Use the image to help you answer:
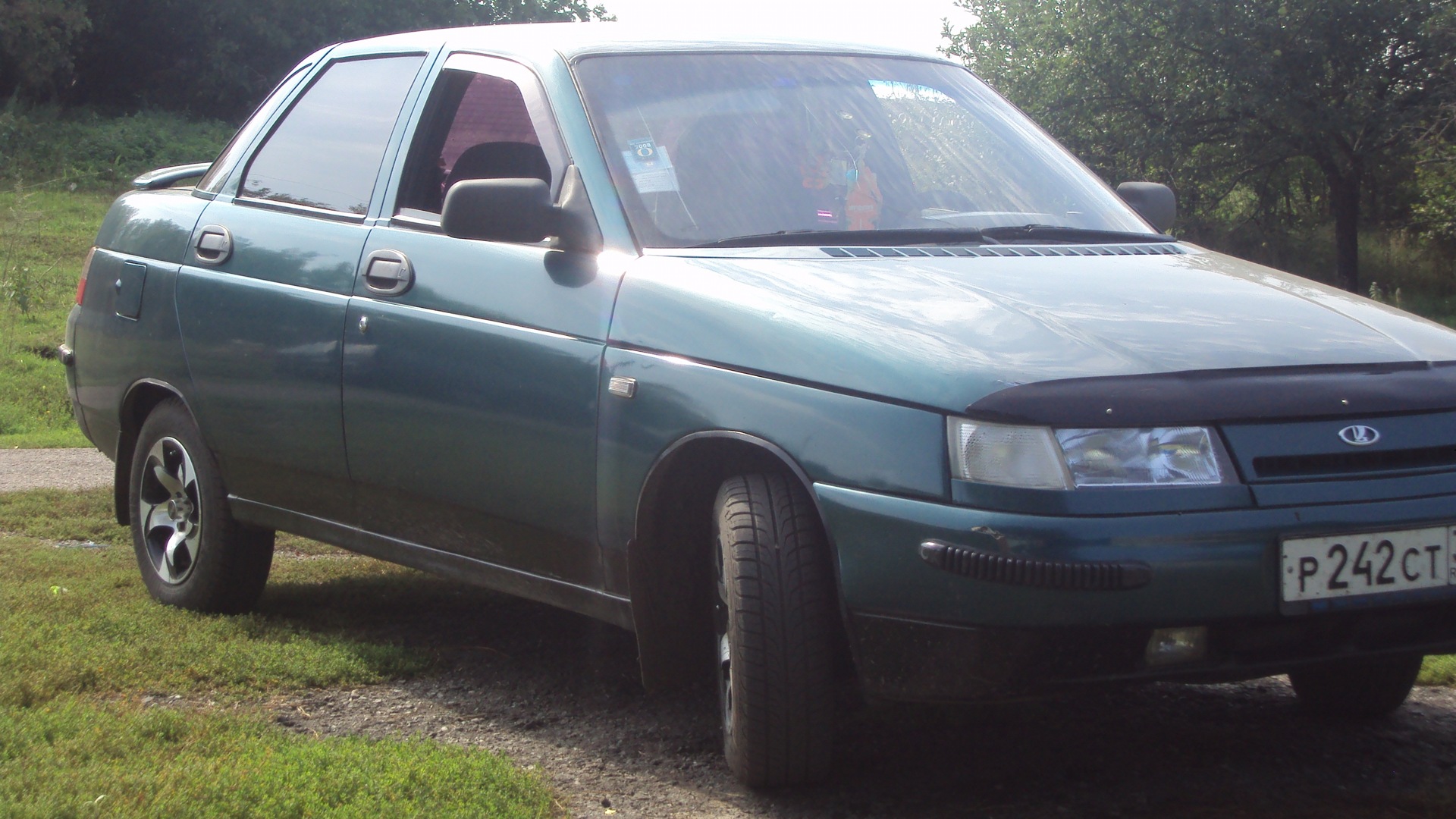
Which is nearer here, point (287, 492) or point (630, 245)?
point (630, 245)

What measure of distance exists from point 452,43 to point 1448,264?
2926 centimetres

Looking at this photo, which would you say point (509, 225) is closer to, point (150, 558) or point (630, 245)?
point (630, 245)

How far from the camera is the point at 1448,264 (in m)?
29.6

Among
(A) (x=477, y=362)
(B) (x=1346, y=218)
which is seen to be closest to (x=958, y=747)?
(A) (x=477, y=362)

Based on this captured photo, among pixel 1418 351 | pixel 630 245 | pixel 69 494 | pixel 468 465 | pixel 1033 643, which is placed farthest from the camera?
pixel 69 494

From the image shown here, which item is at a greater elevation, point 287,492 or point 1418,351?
point 1418,351

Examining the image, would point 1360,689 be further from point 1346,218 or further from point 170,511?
point 1346,218

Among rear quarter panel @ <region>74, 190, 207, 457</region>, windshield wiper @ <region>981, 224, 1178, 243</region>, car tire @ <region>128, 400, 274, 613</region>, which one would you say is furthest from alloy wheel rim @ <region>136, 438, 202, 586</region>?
windshield wiper @ <region>981, 224, 1178, 243</region>

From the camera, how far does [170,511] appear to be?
5.11 meters

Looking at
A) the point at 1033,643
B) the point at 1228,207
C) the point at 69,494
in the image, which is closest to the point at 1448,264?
the point at 1228,207

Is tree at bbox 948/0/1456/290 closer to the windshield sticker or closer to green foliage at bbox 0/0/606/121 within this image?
green foliage at bbox 0/0/606/121

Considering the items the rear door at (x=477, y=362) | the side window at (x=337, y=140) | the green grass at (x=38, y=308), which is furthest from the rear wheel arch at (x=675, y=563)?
the green grass at (x=38, y=308)

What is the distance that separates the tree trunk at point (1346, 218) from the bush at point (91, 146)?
22915 millimetres

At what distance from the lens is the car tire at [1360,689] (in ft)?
12.7
